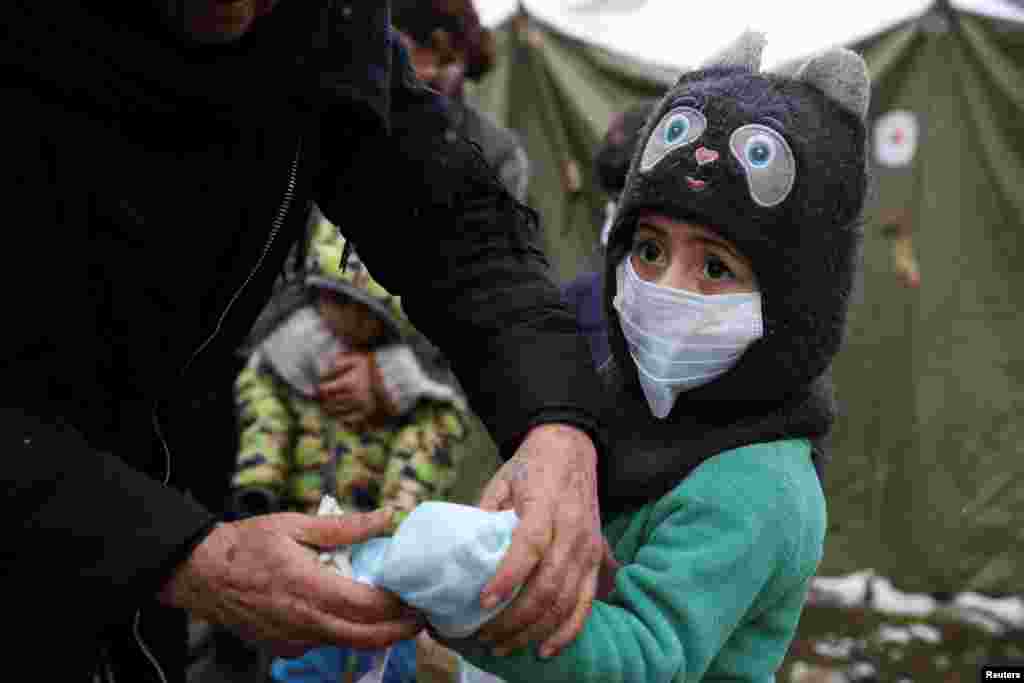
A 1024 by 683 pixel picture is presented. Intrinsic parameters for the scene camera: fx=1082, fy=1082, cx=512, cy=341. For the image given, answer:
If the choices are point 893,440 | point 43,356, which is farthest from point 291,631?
point 893,440

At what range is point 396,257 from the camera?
178 centimetres

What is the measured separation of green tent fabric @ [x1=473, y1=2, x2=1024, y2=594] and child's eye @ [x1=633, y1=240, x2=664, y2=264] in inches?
162

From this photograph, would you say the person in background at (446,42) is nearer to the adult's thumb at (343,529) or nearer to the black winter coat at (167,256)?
the black winter coat at (167,256)

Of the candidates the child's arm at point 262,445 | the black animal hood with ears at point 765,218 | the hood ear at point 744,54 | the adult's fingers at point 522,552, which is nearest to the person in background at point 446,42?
the child's arm at point 262,445

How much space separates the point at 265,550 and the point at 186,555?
0.09 m

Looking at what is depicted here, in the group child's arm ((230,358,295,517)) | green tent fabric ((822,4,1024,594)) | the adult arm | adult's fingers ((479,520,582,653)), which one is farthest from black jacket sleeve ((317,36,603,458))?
green tent fabric ((822,4,1024,594))

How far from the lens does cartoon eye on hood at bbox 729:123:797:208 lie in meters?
1.62

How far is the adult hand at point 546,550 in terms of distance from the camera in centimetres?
129

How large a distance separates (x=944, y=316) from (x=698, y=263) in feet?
14.7

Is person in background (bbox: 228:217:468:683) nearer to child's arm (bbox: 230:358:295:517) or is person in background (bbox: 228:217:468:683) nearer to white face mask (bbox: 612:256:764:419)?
child's arm (bbox: 230:358:295:517)

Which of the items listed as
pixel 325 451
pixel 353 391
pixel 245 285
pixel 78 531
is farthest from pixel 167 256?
pixel 325 451

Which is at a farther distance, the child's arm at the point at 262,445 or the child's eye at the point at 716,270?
the child's arm at the point at 262,445

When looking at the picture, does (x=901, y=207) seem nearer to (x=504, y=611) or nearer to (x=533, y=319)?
(x=533, y=319)

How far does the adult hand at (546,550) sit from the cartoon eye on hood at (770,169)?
19.4 inches
